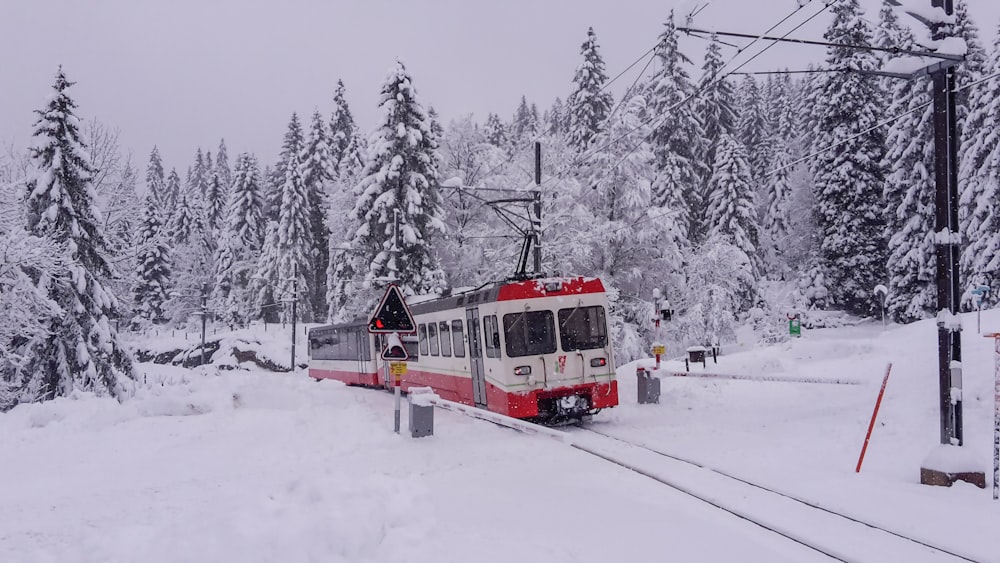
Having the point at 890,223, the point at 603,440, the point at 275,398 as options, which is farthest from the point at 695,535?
the point at 890,223

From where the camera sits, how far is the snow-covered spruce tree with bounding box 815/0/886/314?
3734 cm

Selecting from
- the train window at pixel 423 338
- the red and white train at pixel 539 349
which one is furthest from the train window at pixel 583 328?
the train window at pixel 423 338

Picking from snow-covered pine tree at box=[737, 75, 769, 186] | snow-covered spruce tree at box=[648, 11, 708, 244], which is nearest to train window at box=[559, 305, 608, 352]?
snow-covered spruce tree at box=[648, 11, 708, 244]

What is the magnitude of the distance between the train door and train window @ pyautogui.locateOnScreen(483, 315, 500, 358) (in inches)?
16.2

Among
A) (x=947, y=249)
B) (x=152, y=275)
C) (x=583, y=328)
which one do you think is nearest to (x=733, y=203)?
(x=583, y=328)

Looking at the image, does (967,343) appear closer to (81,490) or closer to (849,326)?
(81,490)

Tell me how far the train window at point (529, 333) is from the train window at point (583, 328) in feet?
0.87

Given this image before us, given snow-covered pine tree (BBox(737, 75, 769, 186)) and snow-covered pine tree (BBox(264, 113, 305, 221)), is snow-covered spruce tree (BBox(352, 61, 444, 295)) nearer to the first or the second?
snow-covered pine tree (BBox(264, 113, 305, 221))

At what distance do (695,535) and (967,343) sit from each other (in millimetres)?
12500

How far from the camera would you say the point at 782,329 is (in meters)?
38.3

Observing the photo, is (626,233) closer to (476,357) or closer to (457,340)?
(457,340)

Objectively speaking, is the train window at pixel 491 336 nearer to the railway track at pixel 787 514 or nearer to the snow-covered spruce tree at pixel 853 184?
the railway track at pixel 787 514

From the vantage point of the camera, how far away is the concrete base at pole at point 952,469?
8.27 m

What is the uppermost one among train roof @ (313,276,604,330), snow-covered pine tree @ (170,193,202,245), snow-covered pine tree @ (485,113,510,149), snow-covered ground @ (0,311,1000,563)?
snow-covered pine tree @ (485,113,510,149)
